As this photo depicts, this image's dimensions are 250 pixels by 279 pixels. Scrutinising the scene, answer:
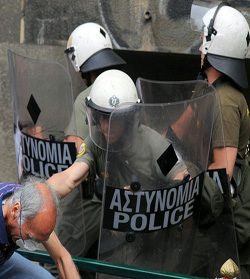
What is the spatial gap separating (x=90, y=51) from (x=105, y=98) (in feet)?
3.42

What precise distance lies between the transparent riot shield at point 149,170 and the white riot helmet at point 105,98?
234 mm

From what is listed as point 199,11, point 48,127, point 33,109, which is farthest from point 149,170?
point 199,11

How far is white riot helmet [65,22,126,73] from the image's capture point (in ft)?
14.8

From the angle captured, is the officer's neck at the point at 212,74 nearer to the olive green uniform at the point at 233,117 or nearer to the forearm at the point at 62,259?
the olive green uniform at the point at 233,117

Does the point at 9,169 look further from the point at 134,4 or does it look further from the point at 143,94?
the point at 143,94

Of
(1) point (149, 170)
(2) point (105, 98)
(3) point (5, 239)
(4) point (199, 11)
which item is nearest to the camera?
(3) point (5, 239)

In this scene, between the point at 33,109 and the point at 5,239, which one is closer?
the point at 5,239

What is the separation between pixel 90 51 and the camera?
14.9ft

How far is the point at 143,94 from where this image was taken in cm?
381

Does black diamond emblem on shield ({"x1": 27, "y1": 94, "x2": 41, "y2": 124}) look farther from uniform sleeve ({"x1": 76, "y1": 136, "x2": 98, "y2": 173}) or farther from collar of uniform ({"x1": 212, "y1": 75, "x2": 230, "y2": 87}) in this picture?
collar of uniform ({"x1": 212, "y1": 75, "x2": 230, "y2": 87})

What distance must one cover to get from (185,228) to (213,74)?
41.6 inches

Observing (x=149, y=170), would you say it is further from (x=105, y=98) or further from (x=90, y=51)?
(x=90, y=51)

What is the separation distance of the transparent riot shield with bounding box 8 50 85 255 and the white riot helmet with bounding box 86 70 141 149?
0.52m

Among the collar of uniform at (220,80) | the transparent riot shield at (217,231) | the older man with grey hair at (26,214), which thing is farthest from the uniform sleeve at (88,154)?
the collar of uniform at (220,80)
